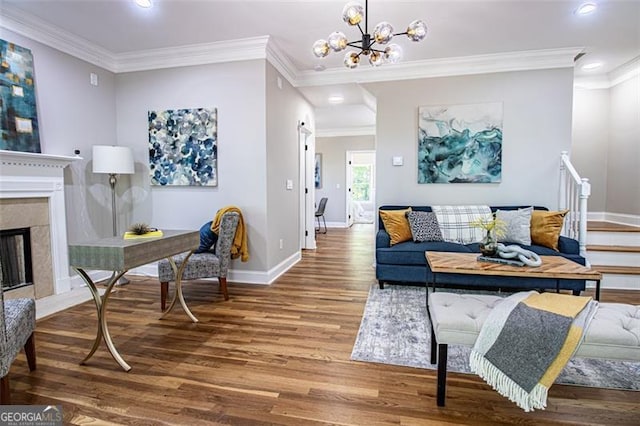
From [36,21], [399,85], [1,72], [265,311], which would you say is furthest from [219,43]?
[265,311]

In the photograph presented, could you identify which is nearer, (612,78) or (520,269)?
(520,269)

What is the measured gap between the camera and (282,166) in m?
Result: 4.34

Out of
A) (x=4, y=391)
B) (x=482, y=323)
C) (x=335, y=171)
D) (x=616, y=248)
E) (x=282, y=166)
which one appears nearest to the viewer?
(x=4, y=391)

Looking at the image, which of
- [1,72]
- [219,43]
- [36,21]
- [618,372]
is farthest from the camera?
[219,43]

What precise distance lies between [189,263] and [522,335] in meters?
2.71

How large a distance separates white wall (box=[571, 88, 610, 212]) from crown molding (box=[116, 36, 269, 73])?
4.80 meters

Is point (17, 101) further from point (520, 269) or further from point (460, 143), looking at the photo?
point (460, 143)

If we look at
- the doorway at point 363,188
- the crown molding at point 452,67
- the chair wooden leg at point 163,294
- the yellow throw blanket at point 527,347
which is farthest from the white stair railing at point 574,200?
the doorway at point 363,188

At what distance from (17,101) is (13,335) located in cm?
252

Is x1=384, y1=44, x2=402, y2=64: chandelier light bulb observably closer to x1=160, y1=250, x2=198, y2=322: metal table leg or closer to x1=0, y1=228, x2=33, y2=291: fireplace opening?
x1=160, y1=250, x2=198, y2=322: metal table leg

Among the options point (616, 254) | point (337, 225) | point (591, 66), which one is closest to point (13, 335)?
point (616, 254)

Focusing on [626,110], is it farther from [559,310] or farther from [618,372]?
[559,310]

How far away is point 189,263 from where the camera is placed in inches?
122

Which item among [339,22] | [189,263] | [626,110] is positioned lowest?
[189,263]
